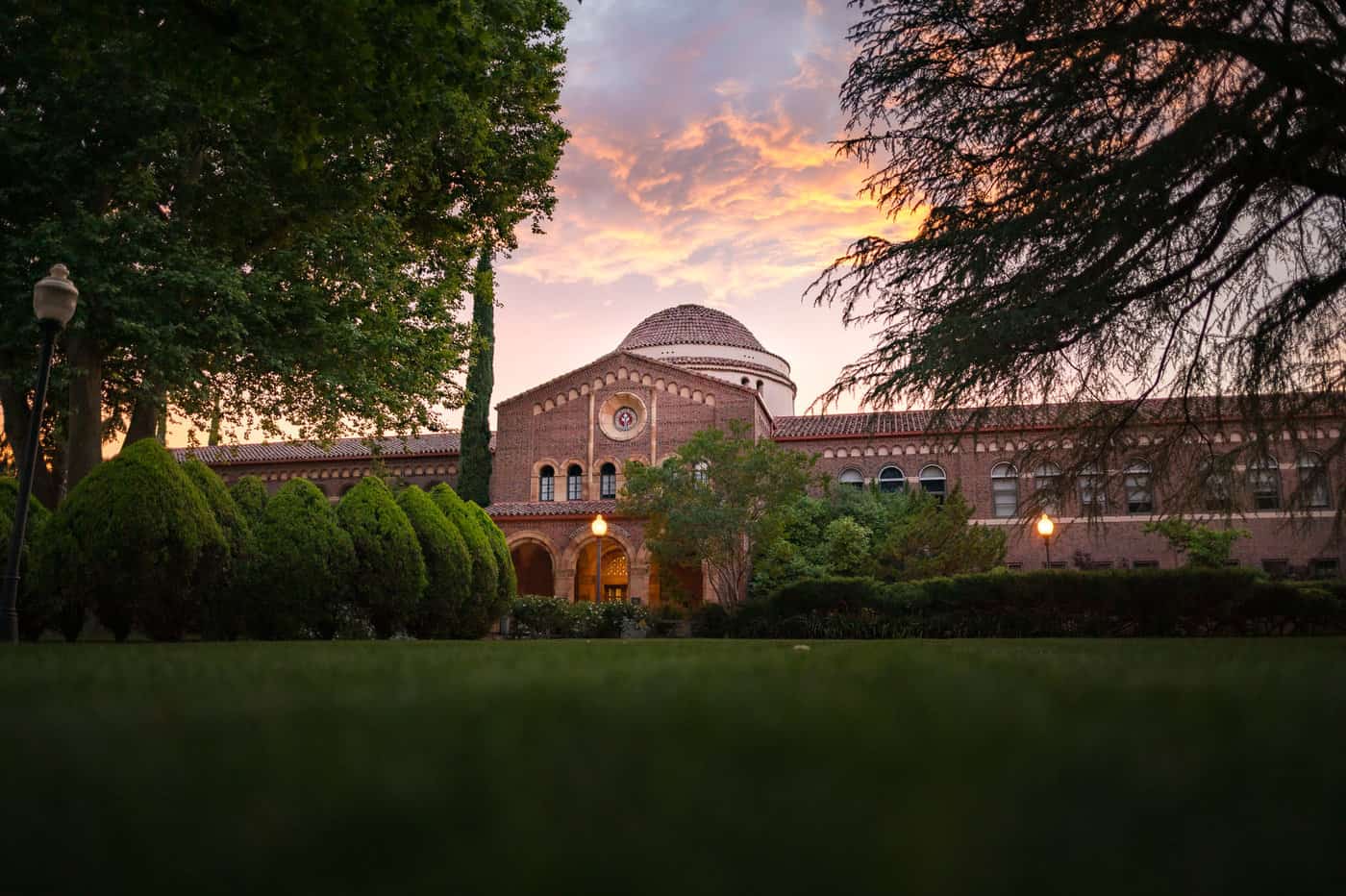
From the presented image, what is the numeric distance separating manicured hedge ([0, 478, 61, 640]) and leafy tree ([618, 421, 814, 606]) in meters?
15.9

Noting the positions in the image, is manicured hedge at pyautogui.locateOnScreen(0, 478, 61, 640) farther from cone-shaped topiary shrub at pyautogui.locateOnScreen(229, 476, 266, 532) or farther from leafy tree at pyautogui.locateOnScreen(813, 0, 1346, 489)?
leafy tree at pyautogui.locateOnScreen(813, 0, 1346, 489)

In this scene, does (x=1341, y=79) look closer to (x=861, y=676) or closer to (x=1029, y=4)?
(x=1029, y=4)

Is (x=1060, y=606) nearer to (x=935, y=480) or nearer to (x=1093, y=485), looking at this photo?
(x=1093, y=485)

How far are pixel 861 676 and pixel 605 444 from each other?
3287 cm

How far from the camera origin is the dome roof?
4462 centimetres

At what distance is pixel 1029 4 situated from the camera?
742 cm

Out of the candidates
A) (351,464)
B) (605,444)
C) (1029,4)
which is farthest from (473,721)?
(351,464)

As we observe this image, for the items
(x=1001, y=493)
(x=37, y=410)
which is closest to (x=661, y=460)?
(x=1001, y=493)

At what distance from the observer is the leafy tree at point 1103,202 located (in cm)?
728

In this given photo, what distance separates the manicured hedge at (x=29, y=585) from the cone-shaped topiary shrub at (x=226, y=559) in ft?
5.28

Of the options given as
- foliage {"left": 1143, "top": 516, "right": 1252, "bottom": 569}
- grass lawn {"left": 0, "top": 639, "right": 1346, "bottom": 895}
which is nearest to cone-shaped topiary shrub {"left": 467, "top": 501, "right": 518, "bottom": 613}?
grass lawn {"left": 0, "top": 639, "right": 1346, "bottom": 895}

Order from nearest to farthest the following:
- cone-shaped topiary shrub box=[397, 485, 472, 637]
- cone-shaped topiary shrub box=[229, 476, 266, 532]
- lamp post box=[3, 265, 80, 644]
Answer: lamp post box=[3, 265, 80, 644], cone-shaped topiary shrub box=[229, 476, 266, 532], cone-shaped topiary shrub box=[397, 485, 472, 637]

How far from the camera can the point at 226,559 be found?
34.7ft

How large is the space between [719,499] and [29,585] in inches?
690
